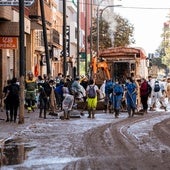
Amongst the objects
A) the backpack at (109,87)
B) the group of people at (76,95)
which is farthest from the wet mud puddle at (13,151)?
the backpack at (109,87)

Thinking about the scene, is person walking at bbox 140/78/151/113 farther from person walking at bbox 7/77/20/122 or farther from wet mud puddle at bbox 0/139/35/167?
wet mud puddle at bbox 0/139/35/167

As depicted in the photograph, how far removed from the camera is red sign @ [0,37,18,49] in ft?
99.4

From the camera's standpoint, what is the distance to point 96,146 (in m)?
15.4

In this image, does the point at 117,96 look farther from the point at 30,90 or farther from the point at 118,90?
the point at 30,90

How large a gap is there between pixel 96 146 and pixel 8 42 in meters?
16.1

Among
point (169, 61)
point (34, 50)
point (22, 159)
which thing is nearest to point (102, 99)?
point (34, 50)

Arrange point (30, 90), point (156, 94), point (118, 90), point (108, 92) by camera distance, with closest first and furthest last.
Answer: point (118, 90) < point (30, 90) < point (108, 92) < point (156, 94)

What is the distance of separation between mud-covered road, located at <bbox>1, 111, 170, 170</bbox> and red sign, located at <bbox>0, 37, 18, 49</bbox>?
25.3 ft

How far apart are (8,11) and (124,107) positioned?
8.00 metres

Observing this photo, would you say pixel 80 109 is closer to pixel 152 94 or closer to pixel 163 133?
pixel 152 94

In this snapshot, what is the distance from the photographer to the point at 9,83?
24562mm

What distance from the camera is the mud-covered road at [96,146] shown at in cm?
1218

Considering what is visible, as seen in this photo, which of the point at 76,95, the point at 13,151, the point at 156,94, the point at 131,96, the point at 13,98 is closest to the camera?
the point at 13,151

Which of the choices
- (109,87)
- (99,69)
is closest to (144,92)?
(109,87)
